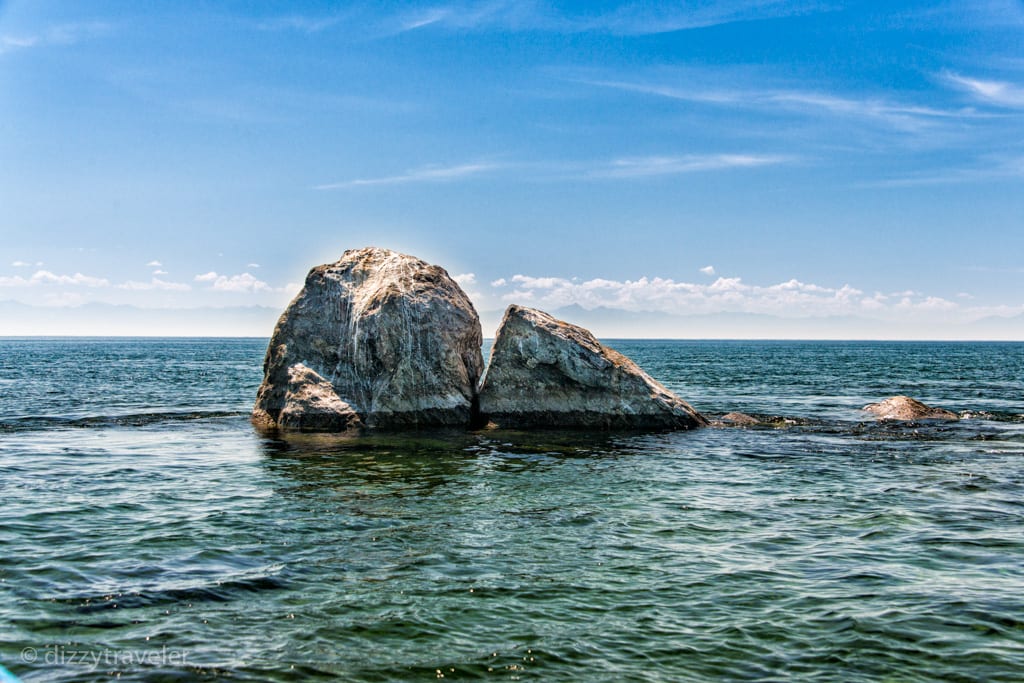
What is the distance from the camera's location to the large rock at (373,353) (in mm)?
22891

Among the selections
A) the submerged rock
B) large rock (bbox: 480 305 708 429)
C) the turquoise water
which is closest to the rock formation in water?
the submerged rock

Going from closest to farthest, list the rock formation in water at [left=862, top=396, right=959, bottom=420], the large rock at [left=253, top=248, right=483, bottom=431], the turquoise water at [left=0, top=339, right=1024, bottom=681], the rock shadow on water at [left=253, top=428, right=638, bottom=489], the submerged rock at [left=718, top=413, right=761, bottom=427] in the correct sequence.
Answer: the turquoise water at [left=0, top=339, right=1024, bottom=681], the rock shadow on water at [left=253, top=428, right=638, bottom=489], the large rock at [left=253, top=248, right=483, bottom=431], the submerged rock at [left=718, top=413, right=761, bottom=427], the rock formation in water at [left=862, top=396, right=959, bottom=420]

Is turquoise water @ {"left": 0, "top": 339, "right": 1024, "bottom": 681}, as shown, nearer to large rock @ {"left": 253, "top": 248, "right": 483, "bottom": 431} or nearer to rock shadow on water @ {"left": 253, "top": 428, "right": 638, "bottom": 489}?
rock shadow on water @ {"left": 253, "top": 428, "right": 638, "bottom": 489}

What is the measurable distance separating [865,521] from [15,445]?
2033cm

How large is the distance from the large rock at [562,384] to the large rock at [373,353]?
4.41ft

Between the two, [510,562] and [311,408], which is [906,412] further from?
[510,562]

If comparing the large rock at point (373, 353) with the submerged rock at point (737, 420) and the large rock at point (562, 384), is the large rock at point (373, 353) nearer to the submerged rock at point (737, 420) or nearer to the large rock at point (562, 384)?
the large rock at point (562, 384)

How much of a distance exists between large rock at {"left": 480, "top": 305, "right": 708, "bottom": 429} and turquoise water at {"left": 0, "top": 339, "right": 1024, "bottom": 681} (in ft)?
11.2

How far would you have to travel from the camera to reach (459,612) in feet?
27.8

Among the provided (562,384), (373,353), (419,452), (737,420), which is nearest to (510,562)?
(419,452)

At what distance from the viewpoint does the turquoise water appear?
24.2 feet

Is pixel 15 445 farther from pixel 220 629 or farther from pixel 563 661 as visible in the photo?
pixel 563 661

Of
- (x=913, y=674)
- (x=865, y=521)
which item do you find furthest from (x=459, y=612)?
(x=865, y=521)

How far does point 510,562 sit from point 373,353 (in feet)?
44.5
